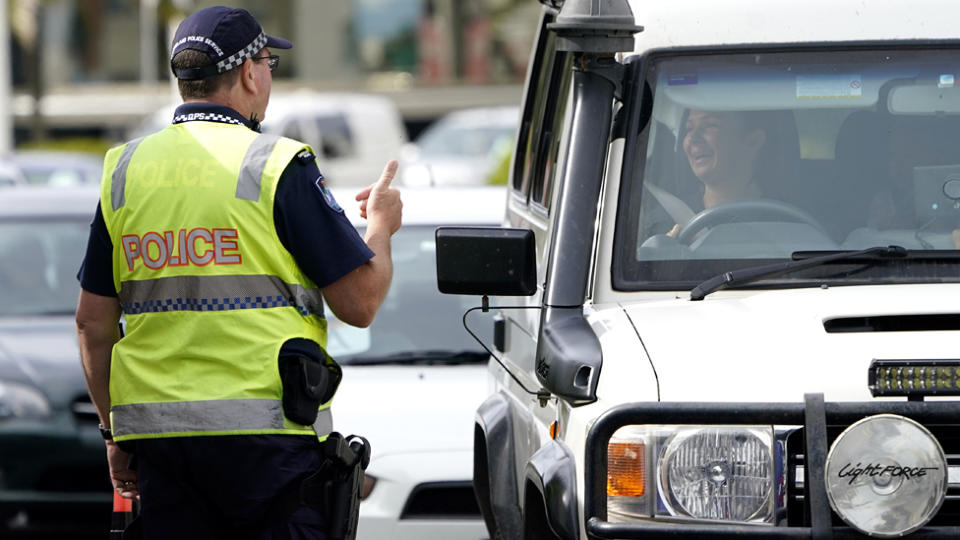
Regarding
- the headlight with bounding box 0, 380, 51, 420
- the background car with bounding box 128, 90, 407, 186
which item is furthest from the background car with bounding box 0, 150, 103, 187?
the headlight with bounding box 0, 380, 51, 420

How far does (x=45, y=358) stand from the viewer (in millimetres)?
8141

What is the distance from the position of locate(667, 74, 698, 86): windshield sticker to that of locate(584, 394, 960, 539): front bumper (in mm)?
1202

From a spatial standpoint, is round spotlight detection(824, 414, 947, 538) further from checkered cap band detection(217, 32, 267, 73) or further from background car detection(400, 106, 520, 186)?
Answer: background car detection(400, 106, 520, 186)

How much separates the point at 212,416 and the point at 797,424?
133 cm

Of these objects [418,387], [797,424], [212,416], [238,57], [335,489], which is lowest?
[418,387]

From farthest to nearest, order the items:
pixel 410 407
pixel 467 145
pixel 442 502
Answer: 1. pixel 467 145
2. pixel 410 407
3. pixel 442 502

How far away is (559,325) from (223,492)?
876mm

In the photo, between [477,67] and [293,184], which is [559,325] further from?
[477,67]

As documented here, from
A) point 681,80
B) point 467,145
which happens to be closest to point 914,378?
point 681,80

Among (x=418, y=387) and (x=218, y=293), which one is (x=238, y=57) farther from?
(x=418, y=387)

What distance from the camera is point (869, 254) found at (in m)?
4.05

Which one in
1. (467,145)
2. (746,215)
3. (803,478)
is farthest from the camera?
(467,145)

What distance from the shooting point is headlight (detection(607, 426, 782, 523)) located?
11.5 feet

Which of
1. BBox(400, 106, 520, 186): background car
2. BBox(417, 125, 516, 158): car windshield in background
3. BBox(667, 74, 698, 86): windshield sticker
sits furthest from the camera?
BBox(417, 125, 516, 158): car windshield in background
